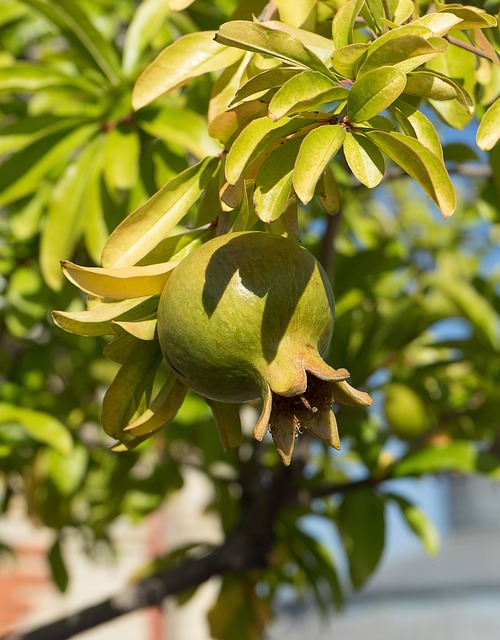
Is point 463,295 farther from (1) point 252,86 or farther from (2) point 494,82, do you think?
(1) point 252,86

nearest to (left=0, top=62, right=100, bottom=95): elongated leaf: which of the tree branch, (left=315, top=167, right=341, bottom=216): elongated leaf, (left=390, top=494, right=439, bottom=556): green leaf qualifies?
(left=315, top=167, right=341, bottom=216): elongated leaf

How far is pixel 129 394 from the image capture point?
0.68 meters

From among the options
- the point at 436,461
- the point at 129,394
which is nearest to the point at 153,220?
the point at 129,394

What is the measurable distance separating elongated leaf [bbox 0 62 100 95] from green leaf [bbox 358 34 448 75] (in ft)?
2.14

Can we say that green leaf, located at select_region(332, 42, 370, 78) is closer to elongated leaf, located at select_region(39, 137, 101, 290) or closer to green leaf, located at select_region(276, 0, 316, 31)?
green leaf, located at select_region(276, 0, 316, 31)

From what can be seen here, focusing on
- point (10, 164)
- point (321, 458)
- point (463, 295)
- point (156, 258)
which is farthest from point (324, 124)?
point (321, 458)

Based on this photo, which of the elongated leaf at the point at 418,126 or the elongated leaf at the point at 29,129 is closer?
the elongated leaf at the point at 418,126

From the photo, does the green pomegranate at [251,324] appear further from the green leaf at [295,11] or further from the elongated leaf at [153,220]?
the green leaf at [295,11]

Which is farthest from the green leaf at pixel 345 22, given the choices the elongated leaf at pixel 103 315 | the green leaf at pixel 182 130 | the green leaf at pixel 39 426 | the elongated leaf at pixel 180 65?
the green leaf at pixel 39 426

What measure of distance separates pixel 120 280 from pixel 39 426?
721 millimetres

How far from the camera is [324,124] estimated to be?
2.05 feet

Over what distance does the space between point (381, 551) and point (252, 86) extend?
1.14 meters

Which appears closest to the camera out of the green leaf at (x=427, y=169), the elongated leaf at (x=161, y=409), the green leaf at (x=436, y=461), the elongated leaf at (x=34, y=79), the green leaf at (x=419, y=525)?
the green leaf at (x=427, y=169)

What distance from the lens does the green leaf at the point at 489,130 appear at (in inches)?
24.5
